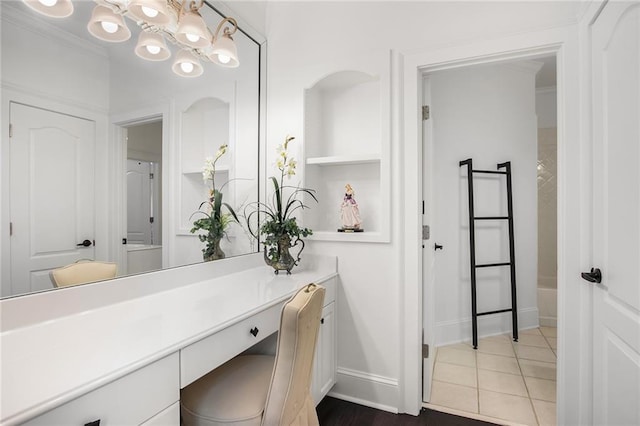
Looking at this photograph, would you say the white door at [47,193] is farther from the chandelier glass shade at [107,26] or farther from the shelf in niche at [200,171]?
the shelf in niche at [200,171]

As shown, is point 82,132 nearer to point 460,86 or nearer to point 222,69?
point 222,69

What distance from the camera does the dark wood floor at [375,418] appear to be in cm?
188

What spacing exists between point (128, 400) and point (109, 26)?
139cm

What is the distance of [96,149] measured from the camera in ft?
4.35

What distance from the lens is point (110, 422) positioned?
795 millimetres

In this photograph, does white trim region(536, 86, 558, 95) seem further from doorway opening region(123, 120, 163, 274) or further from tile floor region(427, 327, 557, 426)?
doorway opening region(123, 120, 163, 274)

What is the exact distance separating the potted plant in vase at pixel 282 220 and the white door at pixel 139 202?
0.69 m

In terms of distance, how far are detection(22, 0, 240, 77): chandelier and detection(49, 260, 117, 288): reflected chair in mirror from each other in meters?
0.92

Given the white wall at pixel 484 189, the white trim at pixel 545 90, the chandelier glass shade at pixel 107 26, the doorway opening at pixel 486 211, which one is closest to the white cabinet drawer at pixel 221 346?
the chandelier glass shade at pixel 107 26

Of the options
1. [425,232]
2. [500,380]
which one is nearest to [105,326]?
[425,232]

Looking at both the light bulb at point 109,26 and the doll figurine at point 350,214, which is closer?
the light bulb at point 109,26

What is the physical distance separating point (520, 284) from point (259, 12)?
10.9 feet

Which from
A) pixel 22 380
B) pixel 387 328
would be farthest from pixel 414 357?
pixel 22 380

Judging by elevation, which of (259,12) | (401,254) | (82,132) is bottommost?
(401,254)
